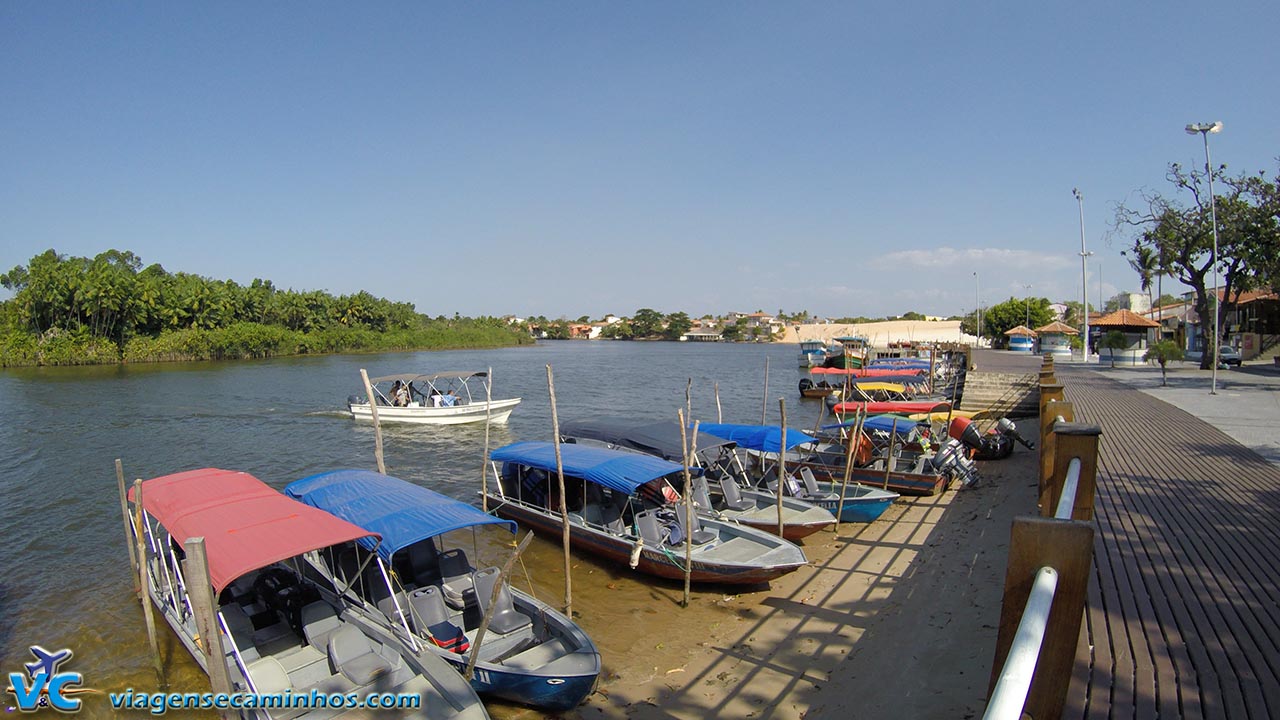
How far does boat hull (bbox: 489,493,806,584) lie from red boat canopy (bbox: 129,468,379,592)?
5.05m

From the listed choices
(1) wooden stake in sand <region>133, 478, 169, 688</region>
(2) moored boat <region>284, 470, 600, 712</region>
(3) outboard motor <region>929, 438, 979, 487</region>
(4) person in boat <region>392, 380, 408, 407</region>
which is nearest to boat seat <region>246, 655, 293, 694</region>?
(2) moored boat <region>284, 470, 600, 712</region>

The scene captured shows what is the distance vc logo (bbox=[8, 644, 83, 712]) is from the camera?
8.85 metres

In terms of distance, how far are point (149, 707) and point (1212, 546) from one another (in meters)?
12.6

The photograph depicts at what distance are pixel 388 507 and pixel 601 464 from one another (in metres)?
4.24

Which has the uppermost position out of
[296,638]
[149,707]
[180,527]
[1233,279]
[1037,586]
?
[1233,279]

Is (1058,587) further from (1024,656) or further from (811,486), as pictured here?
(811,486)

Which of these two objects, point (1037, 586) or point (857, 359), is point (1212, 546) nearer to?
point (1037, 586)

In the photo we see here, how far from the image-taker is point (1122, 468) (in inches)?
413

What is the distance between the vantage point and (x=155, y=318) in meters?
66.5

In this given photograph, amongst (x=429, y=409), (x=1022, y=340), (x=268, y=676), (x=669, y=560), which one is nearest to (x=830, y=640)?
(x=669, y=560)

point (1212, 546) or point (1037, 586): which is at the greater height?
point (1037, 586)

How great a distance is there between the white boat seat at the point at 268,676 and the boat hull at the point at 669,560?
19.2 feet

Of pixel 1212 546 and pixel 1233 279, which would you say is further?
pixel 1233 279

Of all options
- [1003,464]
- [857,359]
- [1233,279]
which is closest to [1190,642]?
[1003,464]
